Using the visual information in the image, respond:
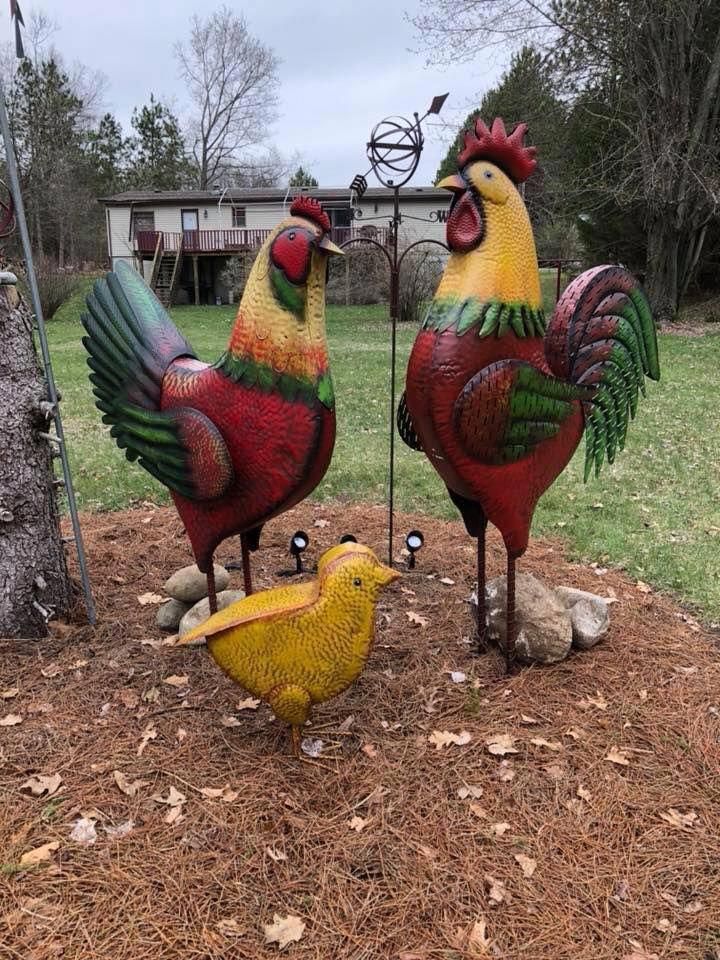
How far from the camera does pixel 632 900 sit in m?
2.21

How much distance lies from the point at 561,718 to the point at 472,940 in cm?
117

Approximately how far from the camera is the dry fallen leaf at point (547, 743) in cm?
286

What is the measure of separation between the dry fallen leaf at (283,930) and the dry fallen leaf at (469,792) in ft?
2.55

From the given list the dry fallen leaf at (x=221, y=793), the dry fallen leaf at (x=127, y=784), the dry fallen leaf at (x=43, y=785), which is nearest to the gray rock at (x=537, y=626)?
the dry fallen leaf at (x=221, y=793)

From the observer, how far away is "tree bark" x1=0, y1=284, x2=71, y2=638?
10.9 ft

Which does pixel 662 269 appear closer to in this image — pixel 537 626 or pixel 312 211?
pixel 537 626

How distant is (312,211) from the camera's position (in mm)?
2770

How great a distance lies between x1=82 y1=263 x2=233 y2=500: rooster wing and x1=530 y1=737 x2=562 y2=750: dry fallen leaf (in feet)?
5.60

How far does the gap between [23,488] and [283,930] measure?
7.64ft

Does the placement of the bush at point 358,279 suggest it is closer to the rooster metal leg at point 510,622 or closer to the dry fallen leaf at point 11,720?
the rooster metal leg at point 510,622

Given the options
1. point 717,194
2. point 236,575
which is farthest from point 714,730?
point 717,194

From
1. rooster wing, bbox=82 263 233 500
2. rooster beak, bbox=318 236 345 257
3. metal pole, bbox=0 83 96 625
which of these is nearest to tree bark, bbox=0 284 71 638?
metal pole, bbox=0 83 96 625

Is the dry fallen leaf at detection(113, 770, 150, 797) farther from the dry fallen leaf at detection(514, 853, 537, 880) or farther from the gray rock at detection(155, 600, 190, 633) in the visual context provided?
the dry fallen leaf at detection(514, 853, 537, 880)

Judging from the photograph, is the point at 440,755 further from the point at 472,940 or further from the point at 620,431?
the point at 620,431
